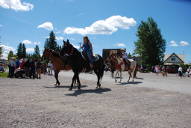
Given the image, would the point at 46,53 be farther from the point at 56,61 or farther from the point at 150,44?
the point at 150,44

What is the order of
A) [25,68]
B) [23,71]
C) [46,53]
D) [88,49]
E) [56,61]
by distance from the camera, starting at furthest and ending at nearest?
[25,68] → [23,71] → [46,53] → [56,61] → [88,49]

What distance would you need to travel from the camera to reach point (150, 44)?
263ft

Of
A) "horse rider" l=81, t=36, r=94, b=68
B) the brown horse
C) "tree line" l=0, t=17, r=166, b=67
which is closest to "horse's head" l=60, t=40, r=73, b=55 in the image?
"horse rider" l=81, t=36, r=94, b=68

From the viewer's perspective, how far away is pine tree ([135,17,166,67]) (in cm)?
7962

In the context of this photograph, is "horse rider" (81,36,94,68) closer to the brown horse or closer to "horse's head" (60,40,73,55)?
"horse's head" (60,40,73,55)

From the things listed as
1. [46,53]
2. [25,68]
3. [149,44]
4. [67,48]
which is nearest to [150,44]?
[149,44]

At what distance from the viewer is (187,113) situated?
7.46m

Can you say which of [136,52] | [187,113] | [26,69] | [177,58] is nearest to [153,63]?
[136,52]

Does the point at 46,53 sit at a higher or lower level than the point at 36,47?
lower

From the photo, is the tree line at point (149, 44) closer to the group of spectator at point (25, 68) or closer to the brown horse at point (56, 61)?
the group of spectator at point (25, 68)

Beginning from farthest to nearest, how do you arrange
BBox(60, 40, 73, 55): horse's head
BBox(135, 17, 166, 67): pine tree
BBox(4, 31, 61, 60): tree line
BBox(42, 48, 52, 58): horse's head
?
BBox(4, 31, 61, 60): tree line < BBox(135, 17, 166, 67): pine tree < BBox(42, 48, 52, 58): horse's head < BBox(60, 40, 73, 55): horse's head

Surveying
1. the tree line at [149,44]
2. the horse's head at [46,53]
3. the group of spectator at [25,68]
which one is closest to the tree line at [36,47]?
the tree line at [149,44]

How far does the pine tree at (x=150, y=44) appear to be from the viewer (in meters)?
79.6

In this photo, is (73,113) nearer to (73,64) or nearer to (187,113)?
(187,113)
